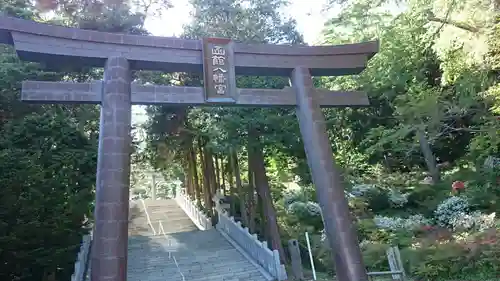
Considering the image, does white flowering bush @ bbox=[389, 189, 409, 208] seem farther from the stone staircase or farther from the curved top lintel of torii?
the curved top lintel of torii

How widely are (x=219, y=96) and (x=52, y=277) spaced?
7242 millimetres

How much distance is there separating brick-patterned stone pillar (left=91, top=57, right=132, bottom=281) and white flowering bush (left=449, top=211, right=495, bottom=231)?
8.17m

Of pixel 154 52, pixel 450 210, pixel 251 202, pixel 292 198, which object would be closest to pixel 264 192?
pixel 251 202

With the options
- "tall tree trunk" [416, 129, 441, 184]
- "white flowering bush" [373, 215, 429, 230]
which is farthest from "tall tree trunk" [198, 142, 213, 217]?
"tall tree trunk" [416, 129, 441, 184]

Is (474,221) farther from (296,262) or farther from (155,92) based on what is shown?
(155,92)

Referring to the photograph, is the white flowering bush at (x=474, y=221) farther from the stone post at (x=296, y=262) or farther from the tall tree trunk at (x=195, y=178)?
the tall tree trunk at (x=195, y=178)

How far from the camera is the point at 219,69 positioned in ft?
20.1

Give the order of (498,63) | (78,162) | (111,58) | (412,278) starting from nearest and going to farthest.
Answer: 1. (111,58)
2. (412,278)
3. (498,63)
4. (78,162)

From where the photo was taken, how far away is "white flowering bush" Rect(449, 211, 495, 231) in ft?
30.9

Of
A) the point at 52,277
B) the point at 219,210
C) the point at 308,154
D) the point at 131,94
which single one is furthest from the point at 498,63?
the point at 52,277

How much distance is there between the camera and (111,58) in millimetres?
5668

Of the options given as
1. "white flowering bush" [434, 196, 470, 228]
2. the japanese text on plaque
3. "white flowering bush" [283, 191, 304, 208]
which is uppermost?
the japanese text on plaque

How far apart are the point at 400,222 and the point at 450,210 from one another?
1391 millimetres

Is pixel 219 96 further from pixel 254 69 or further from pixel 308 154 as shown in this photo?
pixel 308 154
